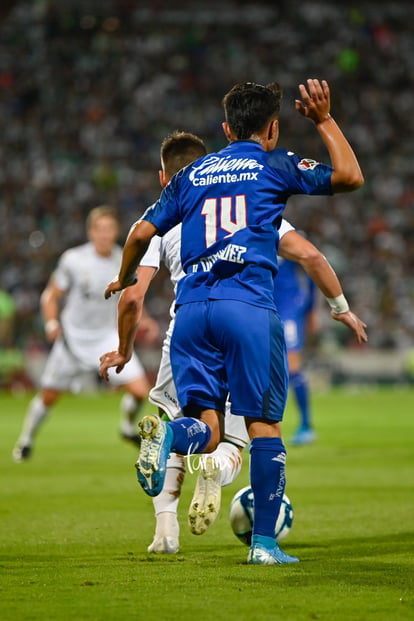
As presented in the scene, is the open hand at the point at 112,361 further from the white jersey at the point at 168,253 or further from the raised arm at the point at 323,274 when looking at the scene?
the raised arm at the point at 323,274

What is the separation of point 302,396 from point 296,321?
3.17ft

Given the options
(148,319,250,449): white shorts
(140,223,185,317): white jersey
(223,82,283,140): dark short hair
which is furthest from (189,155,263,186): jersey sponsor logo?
(148,319,250,449): white shorts

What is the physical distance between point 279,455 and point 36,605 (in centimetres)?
152

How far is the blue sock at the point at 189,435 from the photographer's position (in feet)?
16.7

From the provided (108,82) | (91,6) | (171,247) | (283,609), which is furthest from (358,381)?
(283,609)

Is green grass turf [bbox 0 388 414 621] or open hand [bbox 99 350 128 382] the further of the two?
open hand [bbox 99 350 128 382]

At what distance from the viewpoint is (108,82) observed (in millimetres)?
31109

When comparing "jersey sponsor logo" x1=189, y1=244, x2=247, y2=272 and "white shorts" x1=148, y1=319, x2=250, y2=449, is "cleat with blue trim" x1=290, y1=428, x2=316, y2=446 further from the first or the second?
"jersey sponsor logo" x1=189, y1=244, x2=247, y2=272

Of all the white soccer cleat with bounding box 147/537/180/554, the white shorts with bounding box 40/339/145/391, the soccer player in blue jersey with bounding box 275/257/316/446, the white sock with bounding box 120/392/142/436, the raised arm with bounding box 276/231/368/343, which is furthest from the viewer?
the soccer player in blue jersey with bounding box 275/257/316/446

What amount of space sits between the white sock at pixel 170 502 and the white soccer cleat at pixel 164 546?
2 cm

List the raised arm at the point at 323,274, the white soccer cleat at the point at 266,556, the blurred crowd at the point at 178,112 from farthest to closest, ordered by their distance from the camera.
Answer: the blurred crowd at the point at 178,112 → the raised arm at the point at 323,274 → the white soccer cleat at the point at 266,556

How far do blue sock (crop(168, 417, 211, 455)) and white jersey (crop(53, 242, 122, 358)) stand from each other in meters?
6.62

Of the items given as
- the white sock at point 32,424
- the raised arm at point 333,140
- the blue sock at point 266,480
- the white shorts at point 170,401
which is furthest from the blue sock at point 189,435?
the white sock at point 32,424

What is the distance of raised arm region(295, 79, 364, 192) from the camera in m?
5.03
